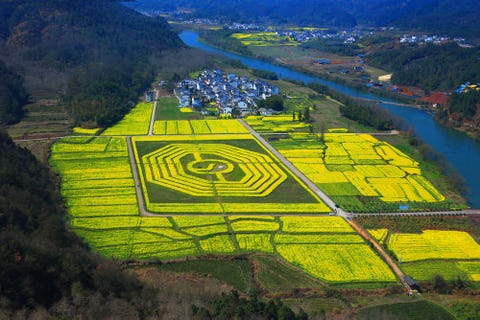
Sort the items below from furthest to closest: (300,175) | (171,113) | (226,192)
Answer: (171,113), (300,175), (226,192)

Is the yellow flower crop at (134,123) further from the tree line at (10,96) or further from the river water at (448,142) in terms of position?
the river water at (448,142)

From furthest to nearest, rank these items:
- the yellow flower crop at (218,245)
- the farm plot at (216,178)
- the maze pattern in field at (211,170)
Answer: the maze pattern in field at (211,170), the farm plot at (216,178), the yellow flower crop at (218,245)

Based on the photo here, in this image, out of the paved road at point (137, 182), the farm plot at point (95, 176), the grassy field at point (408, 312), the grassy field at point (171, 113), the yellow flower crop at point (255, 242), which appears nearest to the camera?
the grassy field at point (408, 312)

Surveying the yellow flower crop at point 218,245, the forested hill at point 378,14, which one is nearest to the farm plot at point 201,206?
the yellow flower crop at point 218,245

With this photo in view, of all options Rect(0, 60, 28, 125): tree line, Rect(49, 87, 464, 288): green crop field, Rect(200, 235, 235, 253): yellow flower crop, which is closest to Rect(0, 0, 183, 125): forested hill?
Rect(0, 60, 28, 125): tree line

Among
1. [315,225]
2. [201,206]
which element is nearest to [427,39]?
[315,225]

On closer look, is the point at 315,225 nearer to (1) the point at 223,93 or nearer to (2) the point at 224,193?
(2) the point at 224,193
